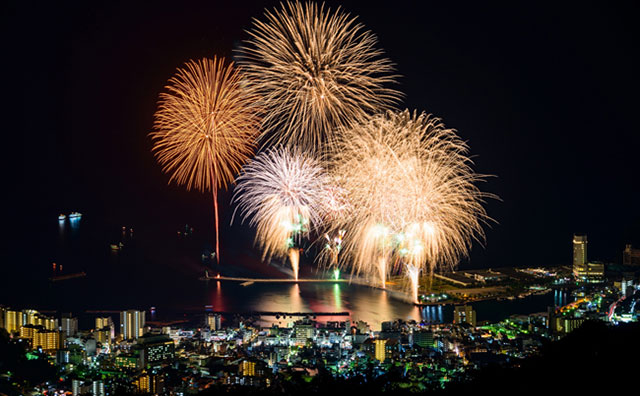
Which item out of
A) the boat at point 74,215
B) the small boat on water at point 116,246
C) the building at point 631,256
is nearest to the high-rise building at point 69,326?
the small boat on water at point 116,246

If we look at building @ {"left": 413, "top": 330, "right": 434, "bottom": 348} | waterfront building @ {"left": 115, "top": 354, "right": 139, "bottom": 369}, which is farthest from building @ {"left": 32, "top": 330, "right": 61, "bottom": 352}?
building @ {"left": 413, "top": 330, "right": 434, "bottom": 348}

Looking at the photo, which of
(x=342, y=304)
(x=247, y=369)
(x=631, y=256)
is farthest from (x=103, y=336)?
(x=631, y=256)

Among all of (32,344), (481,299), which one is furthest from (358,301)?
(32,344)

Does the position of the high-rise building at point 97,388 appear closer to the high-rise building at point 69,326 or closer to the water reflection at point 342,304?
the high-rise building at point 69,326

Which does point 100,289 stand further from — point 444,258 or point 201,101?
point 444,258

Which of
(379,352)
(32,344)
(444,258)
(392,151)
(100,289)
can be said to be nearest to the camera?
(379,352)

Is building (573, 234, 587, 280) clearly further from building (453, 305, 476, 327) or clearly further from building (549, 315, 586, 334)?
building (549, 315, 586, 334)

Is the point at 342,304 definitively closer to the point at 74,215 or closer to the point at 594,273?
the point at 594,273
